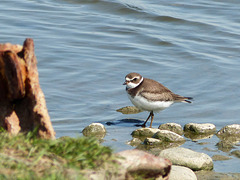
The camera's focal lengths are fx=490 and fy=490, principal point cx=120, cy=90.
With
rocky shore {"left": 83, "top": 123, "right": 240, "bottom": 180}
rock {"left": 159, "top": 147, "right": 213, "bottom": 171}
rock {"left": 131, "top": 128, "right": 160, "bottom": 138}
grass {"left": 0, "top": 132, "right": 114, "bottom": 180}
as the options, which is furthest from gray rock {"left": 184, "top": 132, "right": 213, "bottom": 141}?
grass {"left": 0, "top": 132, "right": 114, "bottom": 180}

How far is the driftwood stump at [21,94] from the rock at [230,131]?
14.9ft

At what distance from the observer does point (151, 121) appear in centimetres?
1016

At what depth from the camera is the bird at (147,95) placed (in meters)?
9.91

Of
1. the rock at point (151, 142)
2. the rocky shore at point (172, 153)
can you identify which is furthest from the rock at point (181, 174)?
the rock at point (151, 142)

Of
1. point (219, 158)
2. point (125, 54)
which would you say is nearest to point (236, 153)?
point (219, 158)

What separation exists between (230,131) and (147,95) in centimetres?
179

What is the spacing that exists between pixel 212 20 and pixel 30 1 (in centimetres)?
733

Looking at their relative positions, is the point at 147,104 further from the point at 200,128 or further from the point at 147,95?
the point at 200,128

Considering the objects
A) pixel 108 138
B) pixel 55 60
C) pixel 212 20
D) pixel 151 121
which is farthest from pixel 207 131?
pixel 212 20

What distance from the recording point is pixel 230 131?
30.5 ft

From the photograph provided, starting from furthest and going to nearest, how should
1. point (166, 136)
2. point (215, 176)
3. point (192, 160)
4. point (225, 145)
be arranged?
point (166, 136) → point (225, 145) → point (192, 160) → point (215, 176)

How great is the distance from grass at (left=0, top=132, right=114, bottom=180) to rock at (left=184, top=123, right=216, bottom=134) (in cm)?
463

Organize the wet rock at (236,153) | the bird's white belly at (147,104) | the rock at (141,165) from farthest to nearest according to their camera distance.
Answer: the bird's white belly at (147,104)
the wet rock at (236,153)
the rock at (141,165)

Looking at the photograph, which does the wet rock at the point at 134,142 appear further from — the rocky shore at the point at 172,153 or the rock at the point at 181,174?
the rock at the point at 181,174
